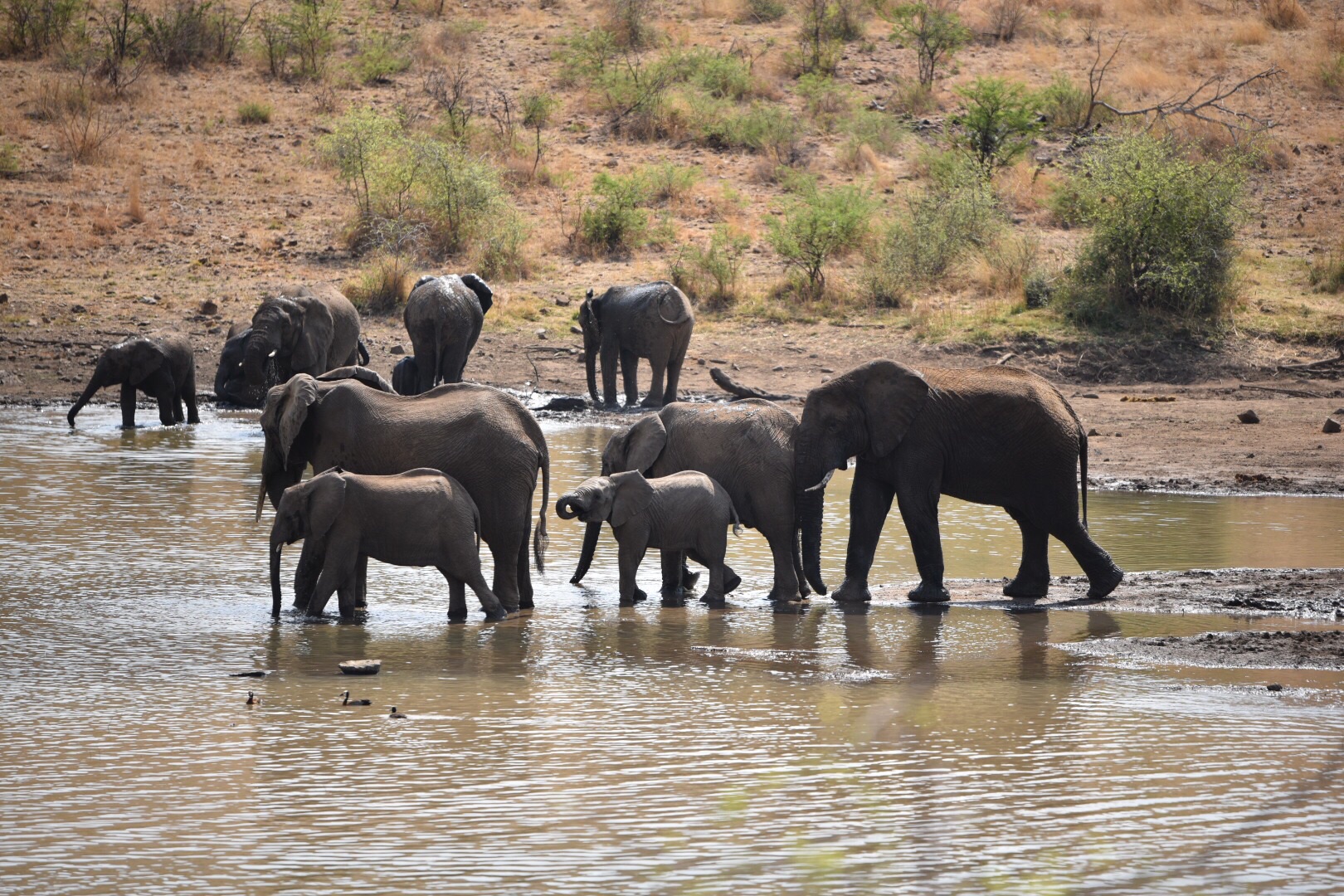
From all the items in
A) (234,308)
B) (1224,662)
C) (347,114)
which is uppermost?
(347,114)

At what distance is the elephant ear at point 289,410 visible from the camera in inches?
368

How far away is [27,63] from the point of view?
32.2m

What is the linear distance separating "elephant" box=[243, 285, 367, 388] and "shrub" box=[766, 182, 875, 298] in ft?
24.4

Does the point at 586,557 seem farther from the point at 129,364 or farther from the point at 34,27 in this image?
the point at 34,27

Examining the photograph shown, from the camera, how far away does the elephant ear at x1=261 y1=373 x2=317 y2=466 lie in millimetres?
9344

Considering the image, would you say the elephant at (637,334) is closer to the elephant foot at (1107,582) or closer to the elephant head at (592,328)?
the elephant head at (592,328)

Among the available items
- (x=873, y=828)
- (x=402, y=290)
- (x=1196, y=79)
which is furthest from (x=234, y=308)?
(x=1196, y=79)

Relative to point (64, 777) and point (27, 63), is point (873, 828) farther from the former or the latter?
point (27, 63)

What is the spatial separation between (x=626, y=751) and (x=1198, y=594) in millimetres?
4543

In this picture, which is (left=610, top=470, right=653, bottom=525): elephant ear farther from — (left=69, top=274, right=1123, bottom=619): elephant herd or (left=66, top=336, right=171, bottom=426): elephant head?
(left=66, top=336, right=171, bottom=426): elephant head

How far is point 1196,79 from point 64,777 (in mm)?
32569

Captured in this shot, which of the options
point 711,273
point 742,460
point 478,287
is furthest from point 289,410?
point 711,273

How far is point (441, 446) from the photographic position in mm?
9547

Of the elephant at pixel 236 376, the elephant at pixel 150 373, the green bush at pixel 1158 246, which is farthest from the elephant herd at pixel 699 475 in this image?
the green bush at pixel 1158 246
